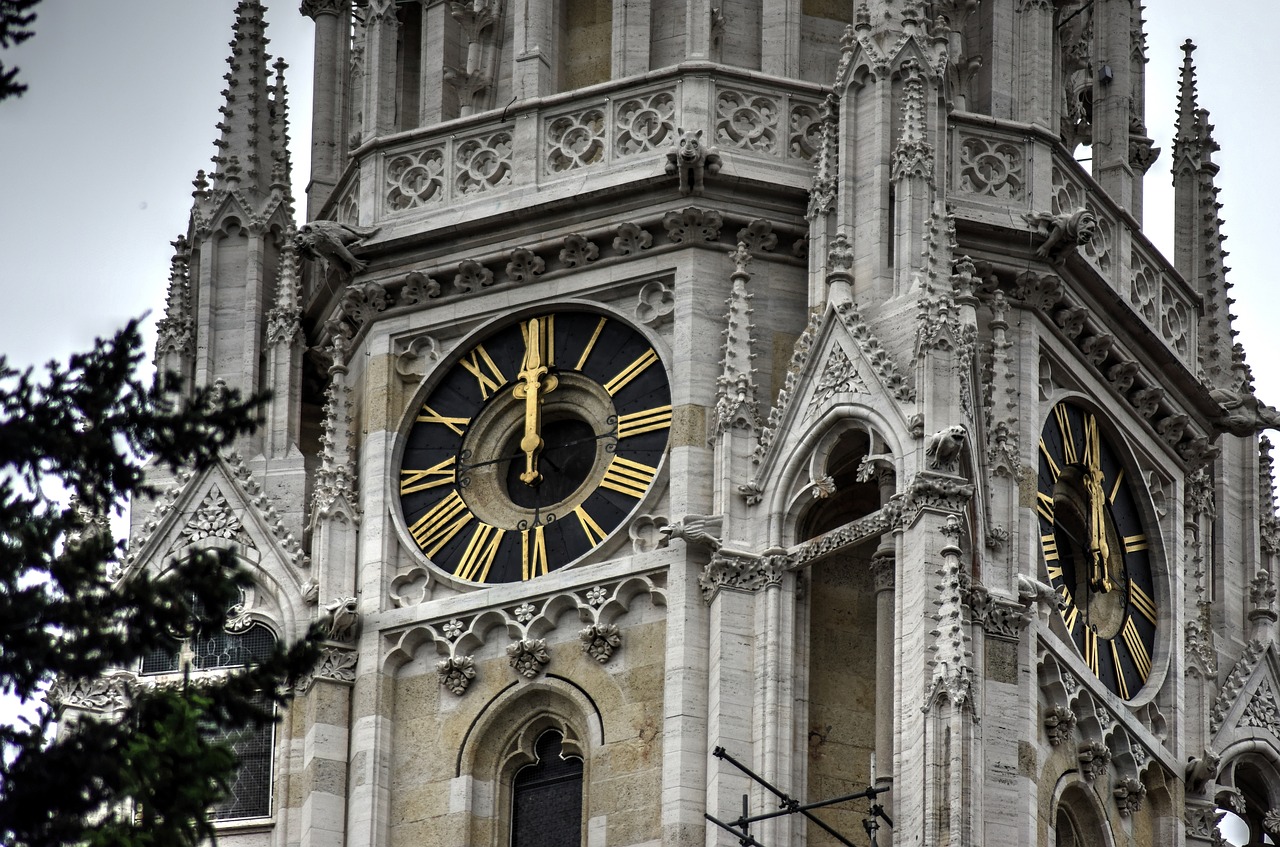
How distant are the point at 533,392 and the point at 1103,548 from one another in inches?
175

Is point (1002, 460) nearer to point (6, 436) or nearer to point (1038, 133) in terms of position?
point (1038, 133)

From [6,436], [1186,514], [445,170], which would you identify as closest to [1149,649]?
[1186,514]

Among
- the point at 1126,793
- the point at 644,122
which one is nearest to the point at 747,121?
the point at 644,122

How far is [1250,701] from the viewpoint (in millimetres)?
38375

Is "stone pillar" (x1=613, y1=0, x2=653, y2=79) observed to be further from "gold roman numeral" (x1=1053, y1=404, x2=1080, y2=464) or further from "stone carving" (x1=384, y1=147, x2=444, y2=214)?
"gold roman numeral" (x1=1053, y1=404, x2=1080, y2=464)

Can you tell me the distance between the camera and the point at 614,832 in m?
34.5

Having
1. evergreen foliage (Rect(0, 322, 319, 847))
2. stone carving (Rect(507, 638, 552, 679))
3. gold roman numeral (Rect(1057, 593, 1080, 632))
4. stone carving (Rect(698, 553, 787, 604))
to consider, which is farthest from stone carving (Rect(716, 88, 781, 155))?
evergreen foliage (Rect(0, 322, 319, 847))

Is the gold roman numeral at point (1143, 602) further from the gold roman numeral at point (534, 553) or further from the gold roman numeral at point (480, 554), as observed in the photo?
the gold roman numeral at point (480, 554)

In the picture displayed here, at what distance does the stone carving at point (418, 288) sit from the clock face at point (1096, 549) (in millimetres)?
4605

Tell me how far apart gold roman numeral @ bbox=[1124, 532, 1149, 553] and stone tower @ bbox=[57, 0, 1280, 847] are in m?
0.04

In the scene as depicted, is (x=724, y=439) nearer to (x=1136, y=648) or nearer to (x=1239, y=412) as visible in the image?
(x=1136, y=648)

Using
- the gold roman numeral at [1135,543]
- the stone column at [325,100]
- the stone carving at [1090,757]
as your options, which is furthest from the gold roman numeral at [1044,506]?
the stone column at [325,100]

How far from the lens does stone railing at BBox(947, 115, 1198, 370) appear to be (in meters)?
36.8

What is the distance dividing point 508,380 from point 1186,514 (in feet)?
18.2
